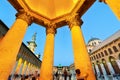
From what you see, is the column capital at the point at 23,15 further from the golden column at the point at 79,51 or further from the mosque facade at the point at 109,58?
the mosque facade at the point at 109,58

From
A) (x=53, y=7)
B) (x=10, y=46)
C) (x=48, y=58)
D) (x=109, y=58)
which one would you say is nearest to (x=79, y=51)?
(x=48, y=58)

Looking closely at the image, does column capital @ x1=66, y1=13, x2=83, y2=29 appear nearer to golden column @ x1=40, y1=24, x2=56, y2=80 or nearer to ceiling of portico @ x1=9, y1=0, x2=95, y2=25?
ceiling of portico @ x1=9, y1=0, x2=95, y2=25

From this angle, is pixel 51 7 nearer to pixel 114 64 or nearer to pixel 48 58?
pixel 48 58

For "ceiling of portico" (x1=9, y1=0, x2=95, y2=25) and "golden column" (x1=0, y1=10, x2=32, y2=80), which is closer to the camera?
"golden column" (x1=0, y1=10, x2=32, y2=80)

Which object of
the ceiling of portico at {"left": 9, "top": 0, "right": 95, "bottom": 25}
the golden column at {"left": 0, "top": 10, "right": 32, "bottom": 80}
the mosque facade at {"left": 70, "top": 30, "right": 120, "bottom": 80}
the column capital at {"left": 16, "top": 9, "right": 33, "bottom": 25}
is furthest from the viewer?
the mosque facade at {"left": 70, "top": 30, "right": 120, "bottom": 80}

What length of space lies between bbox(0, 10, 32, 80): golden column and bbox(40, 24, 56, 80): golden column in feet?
6.35

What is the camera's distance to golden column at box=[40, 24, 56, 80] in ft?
20.7

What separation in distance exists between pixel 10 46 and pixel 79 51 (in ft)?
11.7

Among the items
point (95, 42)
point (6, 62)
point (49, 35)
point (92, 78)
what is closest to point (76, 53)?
point (92, 78)

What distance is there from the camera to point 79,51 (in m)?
5.89

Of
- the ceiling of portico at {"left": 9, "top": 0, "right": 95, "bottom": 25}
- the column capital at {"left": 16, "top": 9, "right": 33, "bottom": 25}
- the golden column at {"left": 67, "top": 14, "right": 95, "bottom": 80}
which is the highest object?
the ceiling of portico at {"left": 9, "top": 0, "right": 95, "bottom": 25}

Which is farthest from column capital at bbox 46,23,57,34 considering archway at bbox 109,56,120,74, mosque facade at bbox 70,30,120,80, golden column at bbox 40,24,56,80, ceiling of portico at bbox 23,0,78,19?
archway at bbox 109,56,120,74

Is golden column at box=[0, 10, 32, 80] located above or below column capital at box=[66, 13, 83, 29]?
below

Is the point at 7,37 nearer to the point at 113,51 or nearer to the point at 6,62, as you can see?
the point at 6,62
